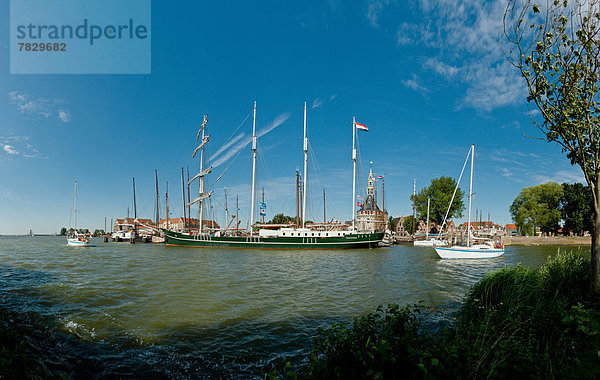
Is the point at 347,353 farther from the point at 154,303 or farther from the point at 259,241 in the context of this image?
the point at 259,241

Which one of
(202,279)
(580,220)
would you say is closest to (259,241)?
(202,279)

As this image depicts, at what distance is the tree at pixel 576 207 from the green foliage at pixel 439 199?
27.3 meters

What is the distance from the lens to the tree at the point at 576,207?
7612 centimetres

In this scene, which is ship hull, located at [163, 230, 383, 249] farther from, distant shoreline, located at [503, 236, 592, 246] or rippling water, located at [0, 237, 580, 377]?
distant shoreline, located at [503, 236, 592, 246]

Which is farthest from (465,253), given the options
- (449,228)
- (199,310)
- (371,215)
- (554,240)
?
(371,215)

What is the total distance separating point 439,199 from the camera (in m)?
87.9

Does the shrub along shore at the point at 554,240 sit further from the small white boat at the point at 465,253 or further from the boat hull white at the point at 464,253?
the boat hull white at the point at 464,253

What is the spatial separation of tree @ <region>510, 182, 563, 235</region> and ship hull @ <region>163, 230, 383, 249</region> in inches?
2245

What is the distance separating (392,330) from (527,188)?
11071 centimetres

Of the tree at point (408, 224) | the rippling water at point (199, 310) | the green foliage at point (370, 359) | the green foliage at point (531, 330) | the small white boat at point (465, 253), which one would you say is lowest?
the tree at point (408, 224)

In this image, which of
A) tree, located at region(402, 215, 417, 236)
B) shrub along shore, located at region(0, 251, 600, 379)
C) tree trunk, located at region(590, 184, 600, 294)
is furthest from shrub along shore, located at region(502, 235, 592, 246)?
shrub along shore, located at region(0, 251, 600, 379)

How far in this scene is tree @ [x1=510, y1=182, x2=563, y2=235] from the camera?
8412cm

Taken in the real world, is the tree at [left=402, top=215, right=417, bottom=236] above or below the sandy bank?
above

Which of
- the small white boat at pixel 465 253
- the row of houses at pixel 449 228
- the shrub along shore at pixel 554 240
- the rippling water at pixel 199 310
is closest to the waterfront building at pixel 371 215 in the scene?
the row of houses at pixel 449 228
